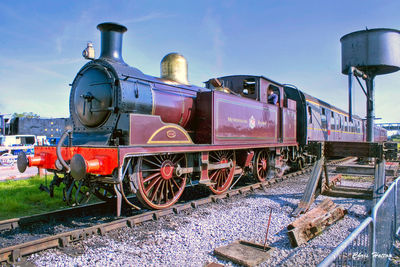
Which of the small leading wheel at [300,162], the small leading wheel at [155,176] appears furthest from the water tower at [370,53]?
the small leading wheel at [155,176]

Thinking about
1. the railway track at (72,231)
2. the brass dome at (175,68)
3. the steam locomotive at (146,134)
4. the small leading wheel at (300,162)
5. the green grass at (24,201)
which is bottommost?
A: the green grass at (24,201)

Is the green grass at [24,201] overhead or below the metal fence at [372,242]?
below

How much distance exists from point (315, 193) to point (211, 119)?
260 centimetres

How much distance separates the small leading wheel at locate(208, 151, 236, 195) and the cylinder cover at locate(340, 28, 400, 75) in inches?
301

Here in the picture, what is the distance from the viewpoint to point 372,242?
2.34m

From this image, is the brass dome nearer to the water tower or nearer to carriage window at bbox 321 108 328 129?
the water tower

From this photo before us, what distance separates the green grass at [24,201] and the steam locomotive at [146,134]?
2.77ft

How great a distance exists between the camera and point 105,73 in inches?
202

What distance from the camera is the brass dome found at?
679 cm

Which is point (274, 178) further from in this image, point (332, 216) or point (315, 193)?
point (332, 216)

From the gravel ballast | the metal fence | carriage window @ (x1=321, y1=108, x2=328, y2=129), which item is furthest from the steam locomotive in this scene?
carriage window @ (x1=321, y1=108, x2=328, y2=129)

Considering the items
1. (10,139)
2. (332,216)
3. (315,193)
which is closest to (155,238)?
(332,216)

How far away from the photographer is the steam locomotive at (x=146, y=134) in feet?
15.3

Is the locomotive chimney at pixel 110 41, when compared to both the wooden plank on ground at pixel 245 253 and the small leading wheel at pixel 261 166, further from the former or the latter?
the small leading wheel at pixel 261 166
